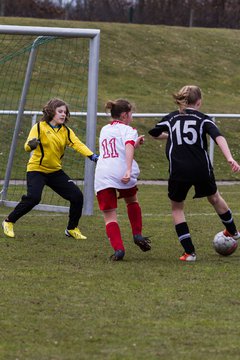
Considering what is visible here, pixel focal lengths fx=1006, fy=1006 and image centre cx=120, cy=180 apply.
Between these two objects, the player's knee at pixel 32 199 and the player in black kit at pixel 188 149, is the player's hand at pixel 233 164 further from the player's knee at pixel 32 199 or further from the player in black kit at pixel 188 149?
the player's knee at pixel 32 199

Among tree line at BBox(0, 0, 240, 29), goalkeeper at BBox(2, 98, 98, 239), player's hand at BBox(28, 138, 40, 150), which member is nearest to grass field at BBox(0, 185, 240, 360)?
goalkeeper at BBox(2, 98, 98, 239)

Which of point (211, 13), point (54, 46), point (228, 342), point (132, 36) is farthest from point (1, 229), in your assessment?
point (211, 13)

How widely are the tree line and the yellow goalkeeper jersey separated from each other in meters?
26.0

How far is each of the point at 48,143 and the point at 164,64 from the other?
20.5 m

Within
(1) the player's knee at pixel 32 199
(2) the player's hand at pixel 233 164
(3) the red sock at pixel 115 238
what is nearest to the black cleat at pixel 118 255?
(3) the red sock at pixel 115 238

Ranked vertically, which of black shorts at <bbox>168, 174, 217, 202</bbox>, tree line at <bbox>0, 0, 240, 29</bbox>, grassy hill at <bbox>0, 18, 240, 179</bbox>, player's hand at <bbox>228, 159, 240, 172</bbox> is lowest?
tree line at <bbox>0, 0, 240, 29</bbox>

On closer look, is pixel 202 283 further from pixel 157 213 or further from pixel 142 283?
pixel 157 213

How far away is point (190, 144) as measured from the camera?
8570mm

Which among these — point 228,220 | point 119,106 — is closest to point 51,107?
point 119,106

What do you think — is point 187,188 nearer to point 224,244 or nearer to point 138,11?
point 224,244

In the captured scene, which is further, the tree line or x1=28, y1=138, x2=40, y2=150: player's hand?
the tree line

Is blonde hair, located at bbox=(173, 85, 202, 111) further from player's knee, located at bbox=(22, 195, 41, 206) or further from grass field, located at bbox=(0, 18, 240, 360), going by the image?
player's knee, located at bbox=(22, 195, 41, 206)

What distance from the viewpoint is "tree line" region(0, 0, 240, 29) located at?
1439 inches

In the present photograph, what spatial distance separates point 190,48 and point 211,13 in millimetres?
7445
